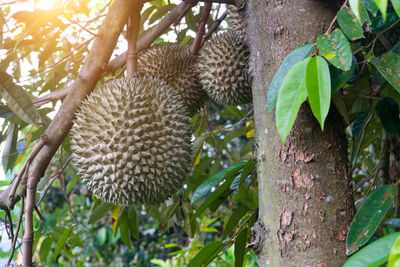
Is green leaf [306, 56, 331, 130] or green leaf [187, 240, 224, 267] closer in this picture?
green leaf [306, 56, 331, 130]

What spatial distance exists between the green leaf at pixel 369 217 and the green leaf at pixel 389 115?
0.79 ft

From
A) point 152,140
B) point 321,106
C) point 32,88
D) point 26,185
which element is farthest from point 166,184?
point 32,88

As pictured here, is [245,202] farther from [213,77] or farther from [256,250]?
[256,250]

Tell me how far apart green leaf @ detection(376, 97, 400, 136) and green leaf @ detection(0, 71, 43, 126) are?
72 centimetres

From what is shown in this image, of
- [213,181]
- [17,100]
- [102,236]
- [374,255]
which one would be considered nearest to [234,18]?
[213,181]

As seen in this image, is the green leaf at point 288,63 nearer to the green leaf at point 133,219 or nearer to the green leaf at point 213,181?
the green leaf at point 213,181

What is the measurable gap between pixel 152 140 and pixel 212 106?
2671mm

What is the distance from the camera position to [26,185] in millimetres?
865

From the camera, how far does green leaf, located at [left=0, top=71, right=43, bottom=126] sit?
87cm

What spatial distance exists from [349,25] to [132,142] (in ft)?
1.68

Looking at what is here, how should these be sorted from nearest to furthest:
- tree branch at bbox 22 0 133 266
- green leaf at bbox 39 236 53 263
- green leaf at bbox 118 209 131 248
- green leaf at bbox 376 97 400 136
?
green leaf at bbox 376 97 400 136 < tree branch at bbox 22 0 133 266 < green leaf at bbox 39 236 53 263 < green leaf at bbox 118 209 131 248

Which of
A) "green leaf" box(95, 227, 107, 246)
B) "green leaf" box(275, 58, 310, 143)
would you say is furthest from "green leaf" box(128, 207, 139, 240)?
"green leaf" box(95, 227, 107, 246)

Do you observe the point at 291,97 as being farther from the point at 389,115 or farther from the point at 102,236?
the point at 102,236

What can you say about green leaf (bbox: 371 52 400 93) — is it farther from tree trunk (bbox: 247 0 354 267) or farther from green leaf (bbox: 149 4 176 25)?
green leaf (bbox: 149 4 176 25)
